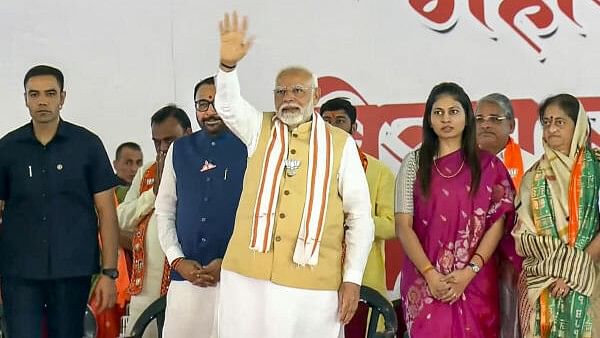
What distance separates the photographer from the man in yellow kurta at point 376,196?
4.35 meters

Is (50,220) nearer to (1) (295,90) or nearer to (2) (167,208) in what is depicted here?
(2) (167,208)

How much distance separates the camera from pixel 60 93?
12.6 feet

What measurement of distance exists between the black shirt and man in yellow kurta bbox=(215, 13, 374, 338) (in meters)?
0.74

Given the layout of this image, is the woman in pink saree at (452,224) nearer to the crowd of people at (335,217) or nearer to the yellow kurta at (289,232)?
the crowd of people at (335,217)

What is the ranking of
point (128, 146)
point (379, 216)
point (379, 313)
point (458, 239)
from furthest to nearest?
point (128, 146)
point (379, 216)
point (458, 239)
point (379, 313)

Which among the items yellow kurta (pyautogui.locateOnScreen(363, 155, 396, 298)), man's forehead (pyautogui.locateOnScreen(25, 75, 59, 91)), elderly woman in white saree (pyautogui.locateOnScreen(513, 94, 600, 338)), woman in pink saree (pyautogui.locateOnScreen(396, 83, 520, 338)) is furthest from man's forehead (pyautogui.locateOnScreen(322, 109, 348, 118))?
man's forehead (pyautogui.locateOnScreen(25, 75, 59, 91))

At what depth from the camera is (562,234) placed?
363 centimetres

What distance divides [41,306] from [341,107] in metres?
1.60

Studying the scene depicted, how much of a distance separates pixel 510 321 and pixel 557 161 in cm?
67

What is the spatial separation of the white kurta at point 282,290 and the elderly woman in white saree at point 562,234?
71cm

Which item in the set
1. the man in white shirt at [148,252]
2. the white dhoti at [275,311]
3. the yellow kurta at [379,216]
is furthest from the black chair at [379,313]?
the man in white shirt at [148,252]

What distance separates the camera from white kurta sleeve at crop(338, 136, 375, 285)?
10.9 feet

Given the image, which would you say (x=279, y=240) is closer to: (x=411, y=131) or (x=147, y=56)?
(x=411, y=131)

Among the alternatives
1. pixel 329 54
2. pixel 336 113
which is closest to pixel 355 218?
pixel 336 113
